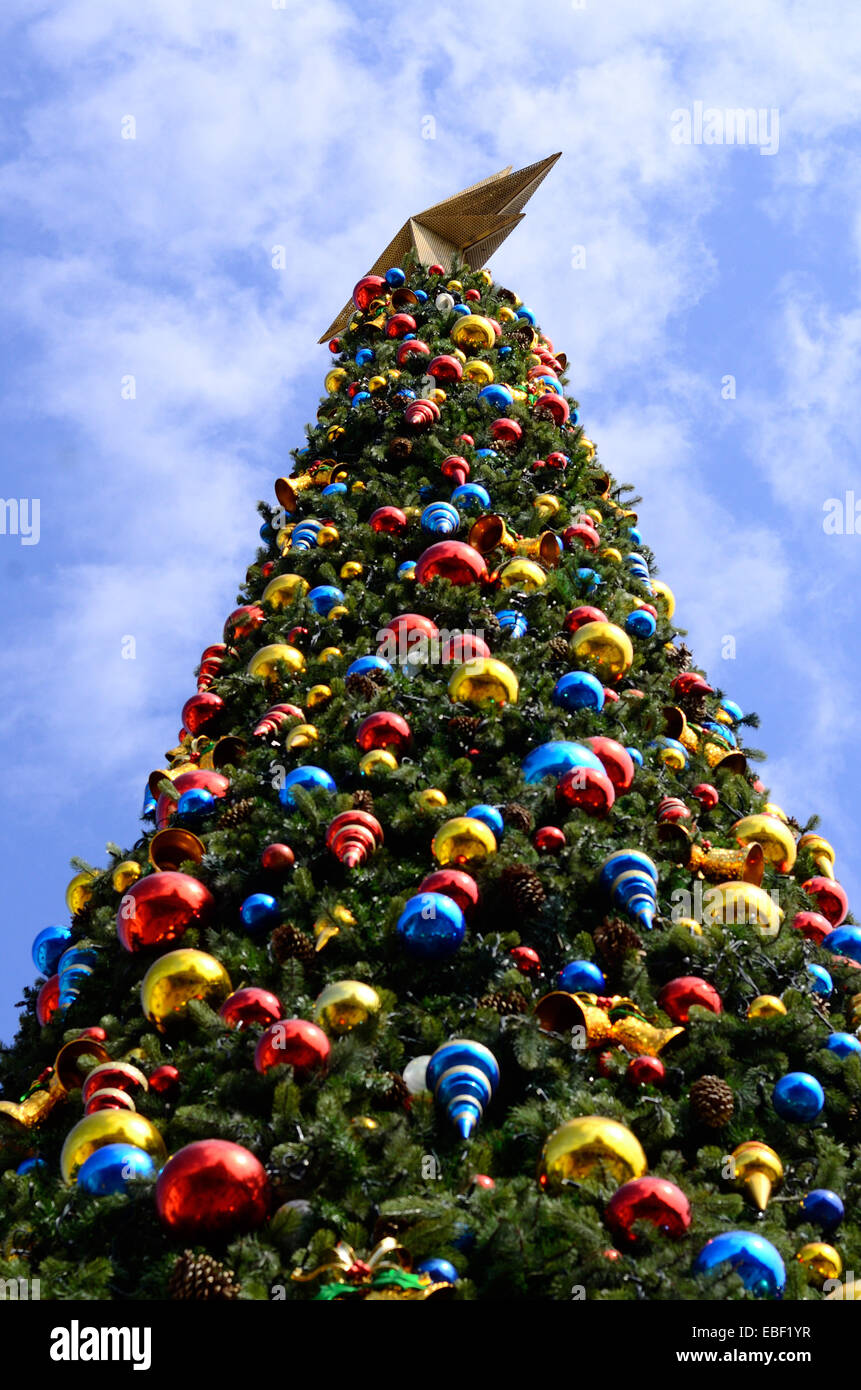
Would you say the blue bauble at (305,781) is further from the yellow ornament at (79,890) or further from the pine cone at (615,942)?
the yellow ornament at (79,890)

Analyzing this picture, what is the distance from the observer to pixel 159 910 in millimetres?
5078

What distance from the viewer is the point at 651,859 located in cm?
529

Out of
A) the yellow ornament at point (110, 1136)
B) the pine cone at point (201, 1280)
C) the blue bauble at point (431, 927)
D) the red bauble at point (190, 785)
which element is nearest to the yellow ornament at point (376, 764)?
the red bauble at point (190, 785)

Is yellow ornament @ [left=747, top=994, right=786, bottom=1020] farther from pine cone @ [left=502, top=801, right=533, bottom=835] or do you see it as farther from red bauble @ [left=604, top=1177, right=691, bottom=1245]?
red bauble @ [left=604, top=1177, right=691, bottom=1245]

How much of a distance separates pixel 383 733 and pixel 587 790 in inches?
38.8

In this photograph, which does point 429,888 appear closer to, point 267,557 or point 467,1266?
Answer: point 467,1266

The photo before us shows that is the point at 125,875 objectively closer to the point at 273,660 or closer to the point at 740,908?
the point at 273,660

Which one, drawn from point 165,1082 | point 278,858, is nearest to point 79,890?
point 278,858

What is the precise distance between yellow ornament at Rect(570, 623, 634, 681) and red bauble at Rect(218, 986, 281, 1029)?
2.76 m

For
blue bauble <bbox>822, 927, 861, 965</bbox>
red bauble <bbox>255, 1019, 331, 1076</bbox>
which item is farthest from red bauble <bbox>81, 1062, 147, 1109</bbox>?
blue bauble <bbox>822, 927, 861, 965</bbox>

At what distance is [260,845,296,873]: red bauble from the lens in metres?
5.19

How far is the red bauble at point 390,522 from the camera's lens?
767 centimetres
